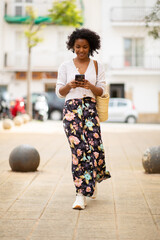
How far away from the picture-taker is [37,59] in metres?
37.1

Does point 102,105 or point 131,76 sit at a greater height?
point 131,76

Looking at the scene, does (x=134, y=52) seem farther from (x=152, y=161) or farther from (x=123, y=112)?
(x=152, y=161)

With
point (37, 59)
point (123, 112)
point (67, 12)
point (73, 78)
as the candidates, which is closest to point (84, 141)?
point (73, 78)

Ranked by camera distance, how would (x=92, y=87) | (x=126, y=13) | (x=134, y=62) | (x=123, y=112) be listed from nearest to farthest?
(x=92, y=87)
(x=123, y=112)
(x=134, y=62)
(x=126, y=13)

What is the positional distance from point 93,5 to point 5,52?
8.00 metres

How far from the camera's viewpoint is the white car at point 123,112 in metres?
29.0

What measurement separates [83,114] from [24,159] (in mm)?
2587

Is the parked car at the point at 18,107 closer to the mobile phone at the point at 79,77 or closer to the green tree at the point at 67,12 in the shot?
the green tree at the point at 67,12

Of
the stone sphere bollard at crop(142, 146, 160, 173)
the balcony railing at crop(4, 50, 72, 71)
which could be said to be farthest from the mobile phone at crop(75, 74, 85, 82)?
the balcony railing at crop(4, 50, 72, 71)

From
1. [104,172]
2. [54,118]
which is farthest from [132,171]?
[54,118]

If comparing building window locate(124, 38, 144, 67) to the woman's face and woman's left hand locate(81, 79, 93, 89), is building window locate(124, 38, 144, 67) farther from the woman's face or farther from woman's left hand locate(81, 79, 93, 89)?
woman's left hand locate(81, 79, 93, 89)

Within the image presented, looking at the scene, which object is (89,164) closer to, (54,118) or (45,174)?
(45,174)

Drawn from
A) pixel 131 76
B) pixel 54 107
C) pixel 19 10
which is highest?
pixel 19 10

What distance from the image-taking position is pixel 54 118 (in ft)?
97.3
